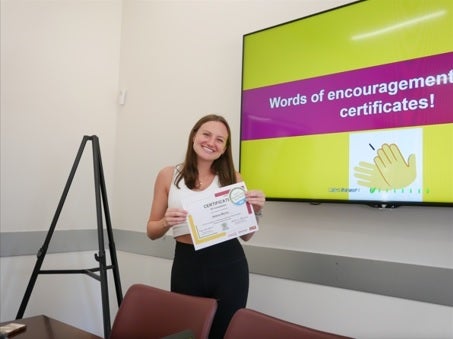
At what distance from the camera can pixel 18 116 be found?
2.67 m

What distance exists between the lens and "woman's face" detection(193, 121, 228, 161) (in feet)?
5.77

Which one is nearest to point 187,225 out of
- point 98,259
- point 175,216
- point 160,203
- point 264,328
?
point 175,216

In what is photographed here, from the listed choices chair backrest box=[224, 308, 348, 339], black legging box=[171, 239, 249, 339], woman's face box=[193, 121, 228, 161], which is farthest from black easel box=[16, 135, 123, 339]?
chair backrest box=[224, 308, 348, 339]

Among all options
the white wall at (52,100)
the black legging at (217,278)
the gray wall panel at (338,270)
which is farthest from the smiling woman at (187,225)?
the white wall at (52,100)

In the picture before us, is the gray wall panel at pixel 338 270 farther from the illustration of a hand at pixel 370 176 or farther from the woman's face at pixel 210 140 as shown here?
the woman's face at pixel 210 140

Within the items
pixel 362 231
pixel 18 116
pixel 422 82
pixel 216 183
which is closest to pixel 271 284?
pixel 362 231

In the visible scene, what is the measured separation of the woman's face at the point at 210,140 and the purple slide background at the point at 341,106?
372mm

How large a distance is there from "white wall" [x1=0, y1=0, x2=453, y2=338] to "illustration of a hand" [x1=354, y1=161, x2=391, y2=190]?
20 cm

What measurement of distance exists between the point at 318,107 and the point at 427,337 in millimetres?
1124

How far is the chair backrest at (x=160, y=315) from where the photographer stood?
1.26 metres

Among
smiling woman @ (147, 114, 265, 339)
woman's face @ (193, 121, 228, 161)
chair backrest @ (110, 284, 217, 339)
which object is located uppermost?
woman's face @ (193, 121, 228, 161)

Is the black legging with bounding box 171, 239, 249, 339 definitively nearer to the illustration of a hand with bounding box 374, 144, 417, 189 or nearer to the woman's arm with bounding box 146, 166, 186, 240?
the woman's arm with bounding box 146, 166, 186, 240

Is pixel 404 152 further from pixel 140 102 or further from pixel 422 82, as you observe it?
pixel 140 102

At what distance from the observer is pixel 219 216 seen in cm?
161
